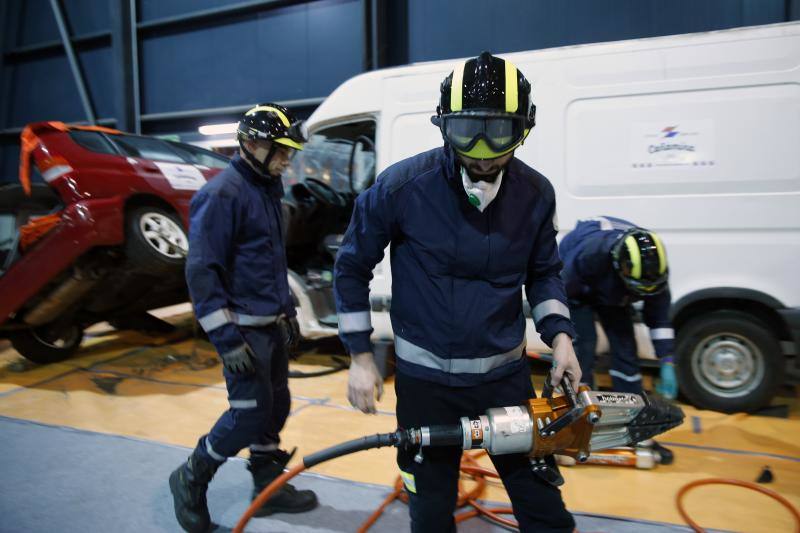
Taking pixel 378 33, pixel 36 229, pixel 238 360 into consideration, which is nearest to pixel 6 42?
pixel 378 33

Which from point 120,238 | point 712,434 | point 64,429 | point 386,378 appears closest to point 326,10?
point 120,238

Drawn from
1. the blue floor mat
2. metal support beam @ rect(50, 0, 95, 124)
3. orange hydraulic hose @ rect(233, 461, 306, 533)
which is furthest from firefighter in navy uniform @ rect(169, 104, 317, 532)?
metal support beam @ rect(50, 0, 95, 124)

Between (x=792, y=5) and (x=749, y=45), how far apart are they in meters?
3.84

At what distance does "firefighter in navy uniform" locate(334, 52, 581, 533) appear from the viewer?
1492 mm

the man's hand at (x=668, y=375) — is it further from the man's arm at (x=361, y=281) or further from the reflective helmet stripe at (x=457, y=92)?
the reflective helmet stripe at (x=457, y=92)

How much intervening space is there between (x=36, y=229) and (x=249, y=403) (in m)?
2.70

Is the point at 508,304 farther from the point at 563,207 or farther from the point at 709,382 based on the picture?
the point at 709,382

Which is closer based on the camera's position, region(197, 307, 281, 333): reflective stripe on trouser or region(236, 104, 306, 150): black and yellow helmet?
region(197, 307, 281, 333): reflective stripe on trouser

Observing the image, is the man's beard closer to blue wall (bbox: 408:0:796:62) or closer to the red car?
the red car

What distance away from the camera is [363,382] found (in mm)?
1562

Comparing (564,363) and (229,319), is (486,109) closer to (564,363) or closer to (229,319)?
(564,363)

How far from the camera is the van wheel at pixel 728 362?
11.0ft

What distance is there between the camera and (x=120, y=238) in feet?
12.8

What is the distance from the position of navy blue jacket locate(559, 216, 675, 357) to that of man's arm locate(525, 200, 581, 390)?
1.23 metres
